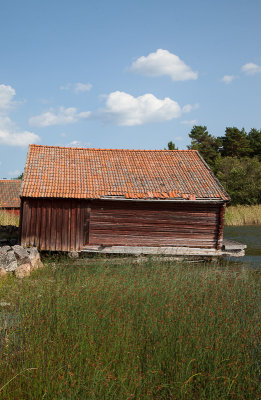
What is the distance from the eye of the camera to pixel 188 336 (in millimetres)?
5426

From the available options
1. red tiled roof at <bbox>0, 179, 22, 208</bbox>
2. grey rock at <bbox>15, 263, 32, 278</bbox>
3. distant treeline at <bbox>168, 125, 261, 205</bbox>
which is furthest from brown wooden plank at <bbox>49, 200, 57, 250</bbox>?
distant treeline at <bbox>168, 125, 261, 205</bbox>

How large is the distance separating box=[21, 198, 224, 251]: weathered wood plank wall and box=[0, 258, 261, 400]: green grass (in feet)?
25.4

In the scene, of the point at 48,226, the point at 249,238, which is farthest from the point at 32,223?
the point at 249,238

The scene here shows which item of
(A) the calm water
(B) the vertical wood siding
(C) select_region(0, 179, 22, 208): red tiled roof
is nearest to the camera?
(B) the vertical wood siding

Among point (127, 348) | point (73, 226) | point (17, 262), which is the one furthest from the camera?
point (73, 226)

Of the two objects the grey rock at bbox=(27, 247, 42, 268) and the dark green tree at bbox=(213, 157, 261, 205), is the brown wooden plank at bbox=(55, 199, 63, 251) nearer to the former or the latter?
the grey rock at bbox=(27, 247, 42, 268)

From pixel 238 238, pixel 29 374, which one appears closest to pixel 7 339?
pixel 29 374

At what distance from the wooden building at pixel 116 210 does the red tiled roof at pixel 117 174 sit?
0.04m

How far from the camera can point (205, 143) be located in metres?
54.7

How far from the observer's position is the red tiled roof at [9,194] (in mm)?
33469

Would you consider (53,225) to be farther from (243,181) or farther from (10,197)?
(243,181)

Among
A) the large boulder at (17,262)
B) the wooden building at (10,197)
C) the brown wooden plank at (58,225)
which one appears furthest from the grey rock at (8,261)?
the wooden building at (10,197)

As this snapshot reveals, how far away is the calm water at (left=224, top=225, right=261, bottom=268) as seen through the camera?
18.1 m

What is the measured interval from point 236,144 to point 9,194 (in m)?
31.4
